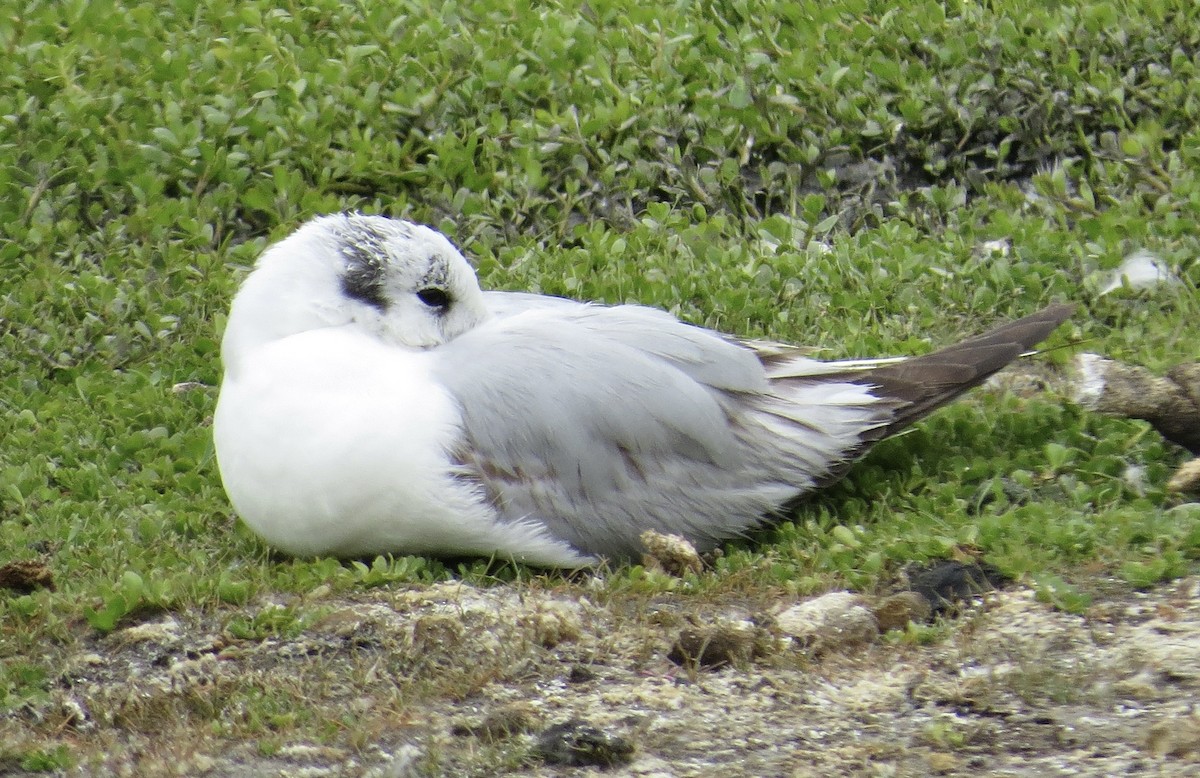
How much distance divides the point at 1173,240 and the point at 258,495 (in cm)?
381

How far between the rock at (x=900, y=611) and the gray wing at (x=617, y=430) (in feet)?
2.73

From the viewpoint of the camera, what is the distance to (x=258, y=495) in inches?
183

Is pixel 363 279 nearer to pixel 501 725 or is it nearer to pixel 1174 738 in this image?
pixel 501 725

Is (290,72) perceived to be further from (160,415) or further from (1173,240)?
(1173,240)

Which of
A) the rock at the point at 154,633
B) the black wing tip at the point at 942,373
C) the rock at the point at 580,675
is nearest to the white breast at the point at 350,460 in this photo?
the rock at the point at 154,633

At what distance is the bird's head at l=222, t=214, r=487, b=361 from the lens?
16.3 feet

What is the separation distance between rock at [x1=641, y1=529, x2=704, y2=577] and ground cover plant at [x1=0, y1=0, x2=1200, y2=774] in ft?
0.16

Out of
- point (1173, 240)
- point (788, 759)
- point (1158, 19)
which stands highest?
point (1158, 19)

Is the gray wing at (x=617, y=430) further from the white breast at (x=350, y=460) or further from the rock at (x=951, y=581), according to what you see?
the rock at (x=951, y=581)

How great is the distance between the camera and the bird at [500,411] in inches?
181

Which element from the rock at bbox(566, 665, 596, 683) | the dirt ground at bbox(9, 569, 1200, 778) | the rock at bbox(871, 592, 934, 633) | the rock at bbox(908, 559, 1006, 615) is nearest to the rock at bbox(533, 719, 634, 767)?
the dirt ground at bbox(9, 569, 1200, 778)

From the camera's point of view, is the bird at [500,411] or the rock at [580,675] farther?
the bird at [500,411]

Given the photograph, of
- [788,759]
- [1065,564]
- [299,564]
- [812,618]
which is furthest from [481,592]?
[1065,564]

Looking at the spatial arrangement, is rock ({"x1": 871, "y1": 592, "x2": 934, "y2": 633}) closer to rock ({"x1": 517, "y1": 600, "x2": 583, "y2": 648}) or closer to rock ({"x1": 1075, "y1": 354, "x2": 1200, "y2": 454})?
rock ({"x1": 517, "y1": 600, "x2": 583, "y2": 648})
